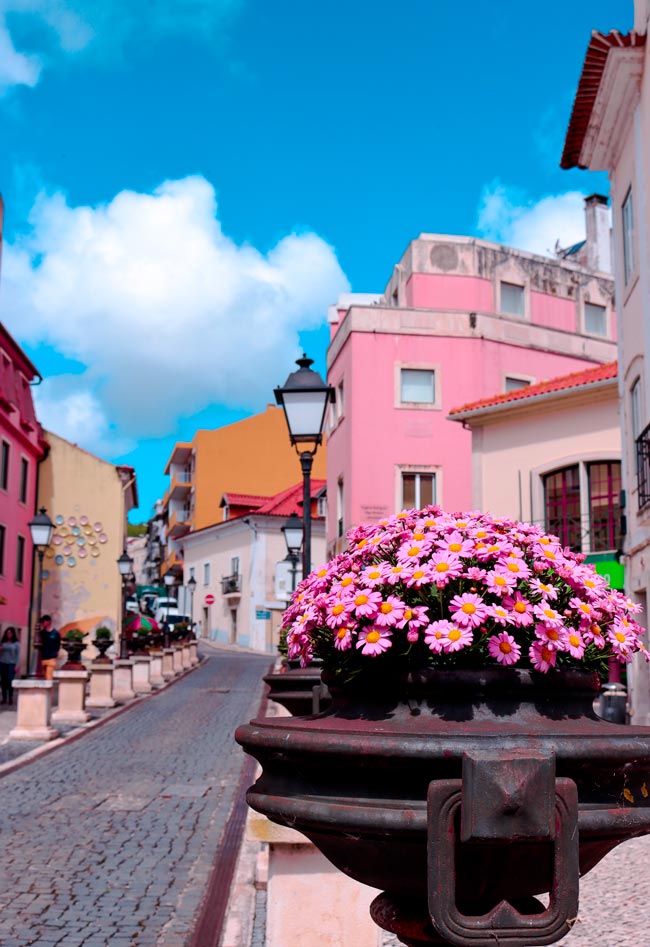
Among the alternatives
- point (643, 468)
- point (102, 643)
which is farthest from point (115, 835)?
point (102, 643)

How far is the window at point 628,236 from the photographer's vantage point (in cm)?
1602

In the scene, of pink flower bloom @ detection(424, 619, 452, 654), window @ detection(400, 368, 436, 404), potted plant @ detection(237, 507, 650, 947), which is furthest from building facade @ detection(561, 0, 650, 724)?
window @ detection(400, 368, 436, 404)

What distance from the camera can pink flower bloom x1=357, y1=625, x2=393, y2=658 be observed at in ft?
6.50

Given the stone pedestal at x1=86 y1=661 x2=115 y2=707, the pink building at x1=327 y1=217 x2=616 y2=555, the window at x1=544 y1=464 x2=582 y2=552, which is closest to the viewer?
the stone pedestal at x1=86 y1=661 x2=115 y2=707

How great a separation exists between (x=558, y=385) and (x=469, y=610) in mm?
22991

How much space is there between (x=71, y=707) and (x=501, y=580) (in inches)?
634

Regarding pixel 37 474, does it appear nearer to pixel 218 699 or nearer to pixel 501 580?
pixel 218 699

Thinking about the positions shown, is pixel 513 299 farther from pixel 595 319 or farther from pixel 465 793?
pixel 465 793

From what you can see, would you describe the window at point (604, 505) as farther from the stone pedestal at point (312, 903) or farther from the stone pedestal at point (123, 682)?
the stone pedestal at point (312, 903)

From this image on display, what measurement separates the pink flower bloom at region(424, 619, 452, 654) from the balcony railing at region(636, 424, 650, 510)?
12.5 m

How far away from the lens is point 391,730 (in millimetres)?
1870

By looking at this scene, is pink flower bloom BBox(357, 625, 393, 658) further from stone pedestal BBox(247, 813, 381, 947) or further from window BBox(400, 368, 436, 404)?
window BBox(400, 368, 436, 404)

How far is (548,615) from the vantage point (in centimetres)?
203

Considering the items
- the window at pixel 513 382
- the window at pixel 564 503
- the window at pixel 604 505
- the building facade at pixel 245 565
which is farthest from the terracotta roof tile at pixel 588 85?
the building facade at pixel 245 565
